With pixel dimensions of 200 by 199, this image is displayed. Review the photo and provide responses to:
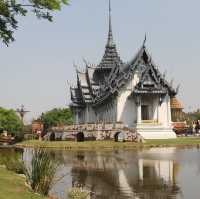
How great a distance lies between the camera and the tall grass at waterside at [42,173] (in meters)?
13.4

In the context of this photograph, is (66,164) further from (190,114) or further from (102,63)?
(190,114)

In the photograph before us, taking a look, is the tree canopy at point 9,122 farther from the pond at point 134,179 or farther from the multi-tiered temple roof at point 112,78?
the pond at point 134,179

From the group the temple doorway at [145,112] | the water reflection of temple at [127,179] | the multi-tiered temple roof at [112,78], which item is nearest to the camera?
the water reflection of temple at [127,179]

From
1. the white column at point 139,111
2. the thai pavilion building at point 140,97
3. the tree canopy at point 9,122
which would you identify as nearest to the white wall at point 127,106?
the thai pavilion building at point 140,97

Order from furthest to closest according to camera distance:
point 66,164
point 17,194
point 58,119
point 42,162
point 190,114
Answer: point 190,114, point 58,119, point 66,164, point 42,162, point 17,194

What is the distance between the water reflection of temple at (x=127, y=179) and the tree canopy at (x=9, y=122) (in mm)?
54640

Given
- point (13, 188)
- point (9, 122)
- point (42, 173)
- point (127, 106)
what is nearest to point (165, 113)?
point (127, 106)

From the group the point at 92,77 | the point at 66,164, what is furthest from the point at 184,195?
the point at 92,77

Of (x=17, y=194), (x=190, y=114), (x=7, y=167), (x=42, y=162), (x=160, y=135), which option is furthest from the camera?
(x=190, y=114)

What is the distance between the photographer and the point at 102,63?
74.5 m

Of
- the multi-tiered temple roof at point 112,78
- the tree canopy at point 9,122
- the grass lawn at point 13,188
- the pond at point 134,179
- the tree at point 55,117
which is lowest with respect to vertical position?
the pond at point 134,179

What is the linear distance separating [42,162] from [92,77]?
60150 mm

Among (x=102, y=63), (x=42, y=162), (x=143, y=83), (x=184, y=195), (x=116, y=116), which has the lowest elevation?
(x=184, y=195)

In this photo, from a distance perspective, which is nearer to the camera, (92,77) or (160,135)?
(160,135)
